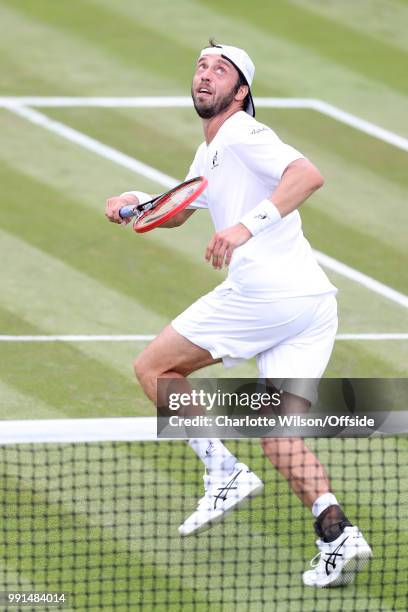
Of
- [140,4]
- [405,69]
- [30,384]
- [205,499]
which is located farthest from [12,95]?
[205,499]

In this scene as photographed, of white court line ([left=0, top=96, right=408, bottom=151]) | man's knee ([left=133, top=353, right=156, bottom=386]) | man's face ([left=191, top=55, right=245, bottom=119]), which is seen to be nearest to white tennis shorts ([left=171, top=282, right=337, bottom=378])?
man's knee ([left=133, top=353, right=156, bottom=386])

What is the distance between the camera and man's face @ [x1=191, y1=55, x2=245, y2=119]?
834cm

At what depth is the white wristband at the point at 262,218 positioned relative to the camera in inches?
309

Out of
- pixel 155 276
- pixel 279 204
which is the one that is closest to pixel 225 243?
pixel 279 204

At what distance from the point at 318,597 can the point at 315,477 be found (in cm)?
71

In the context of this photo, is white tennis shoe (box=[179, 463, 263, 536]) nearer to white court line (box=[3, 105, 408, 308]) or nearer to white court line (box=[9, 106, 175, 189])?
white court line (box=[3, 105, 408, 308])

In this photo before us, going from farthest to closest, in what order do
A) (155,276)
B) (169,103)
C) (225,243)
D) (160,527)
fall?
(169,103) → (155,276) → (160,527) → (225,243)

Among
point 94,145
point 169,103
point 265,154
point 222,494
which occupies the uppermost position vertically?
point 265,154

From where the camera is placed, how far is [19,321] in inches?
456

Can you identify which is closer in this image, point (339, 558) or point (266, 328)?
point (339, 558)

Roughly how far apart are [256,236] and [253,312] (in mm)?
476

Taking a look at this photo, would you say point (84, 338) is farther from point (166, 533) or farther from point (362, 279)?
point (166, 533)

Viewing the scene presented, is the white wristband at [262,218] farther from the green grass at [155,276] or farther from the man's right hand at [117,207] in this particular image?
the green grass at [155,276]

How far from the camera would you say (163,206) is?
825 centimetres
